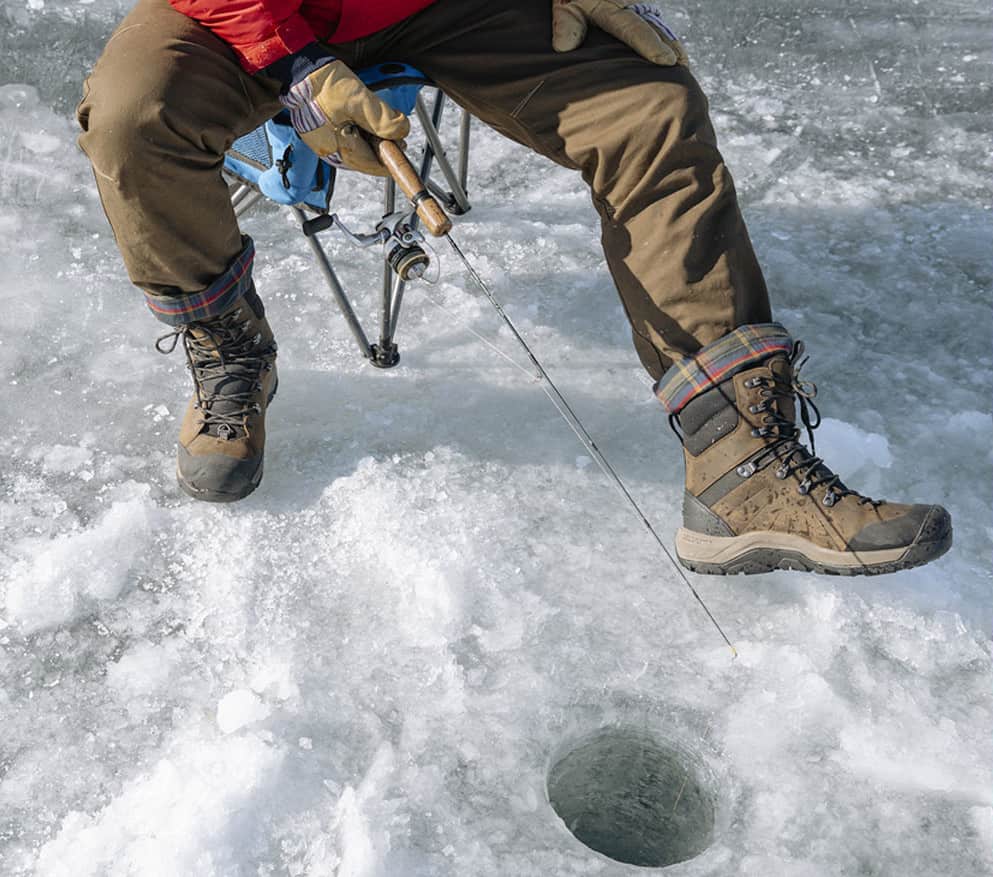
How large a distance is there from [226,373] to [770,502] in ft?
3.95

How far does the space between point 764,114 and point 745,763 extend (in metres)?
2.65

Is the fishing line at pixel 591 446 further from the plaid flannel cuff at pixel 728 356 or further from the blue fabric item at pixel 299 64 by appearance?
the blue fabric item at pixel 299 64

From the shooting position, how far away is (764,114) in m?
3.98

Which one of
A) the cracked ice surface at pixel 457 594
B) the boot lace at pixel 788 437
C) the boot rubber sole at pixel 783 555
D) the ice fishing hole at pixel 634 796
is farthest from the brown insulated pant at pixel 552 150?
the ice fishing hole at pixel 634 796

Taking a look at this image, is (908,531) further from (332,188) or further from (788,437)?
(332,188)

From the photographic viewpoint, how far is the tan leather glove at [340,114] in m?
2.18

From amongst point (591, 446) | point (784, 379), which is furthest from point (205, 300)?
point (784, 379)

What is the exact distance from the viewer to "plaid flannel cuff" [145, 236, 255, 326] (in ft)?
7.75

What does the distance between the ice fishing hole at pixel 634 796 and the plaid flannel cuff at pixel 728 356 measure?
26.2 inches

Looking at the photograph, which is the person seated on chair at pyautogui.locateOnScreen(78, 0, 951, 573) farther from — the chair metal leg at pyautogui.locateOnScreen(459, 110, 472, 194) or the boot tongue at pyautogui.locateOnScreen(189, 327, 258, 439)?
the chair metal leg at pyautogui.locateOnScreen(459, 110, 472, 194)

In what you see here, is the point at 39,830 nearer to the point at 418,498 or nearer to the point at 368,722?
the point at 368,722

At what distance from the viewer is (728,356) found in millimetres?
2197

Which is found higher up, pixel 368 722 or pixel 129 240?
pixel 129 240

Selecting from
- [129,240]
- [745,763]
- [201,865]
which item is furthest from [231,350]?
[745,763]
